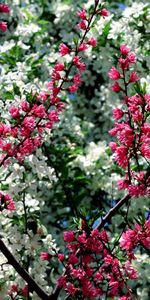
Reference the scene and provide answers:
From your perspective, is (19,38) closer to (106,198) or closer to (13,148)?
(106,198)

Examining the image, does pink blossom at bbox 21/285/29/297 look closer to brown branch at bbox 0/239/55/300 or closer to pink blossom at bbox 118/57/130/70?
brown branch at bbox 0/239/55/300

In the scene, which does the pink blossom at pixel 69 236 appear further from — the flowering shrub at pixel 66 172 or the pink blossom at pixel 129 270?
the pink blossom at pixel 129 270

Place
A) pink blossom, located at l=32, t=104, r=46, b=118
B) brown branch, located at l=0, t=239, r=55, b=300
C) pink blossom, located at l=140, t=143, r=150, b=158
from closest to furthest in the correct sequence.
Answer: pink blossom, located at l=140, t=143, r=150, b=158 → pink blossom, located at l=32, t=104, r=46, b=118 → brown branch, located at l=0, t=239, r=55, b=300

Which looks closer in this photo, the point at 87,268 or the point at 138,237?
the point at 138,237

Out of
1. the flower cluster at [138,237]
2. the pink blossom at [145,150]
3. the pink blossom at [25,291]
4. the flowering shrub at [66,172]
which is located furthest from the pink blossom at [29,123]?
the pink blossom at [25,291]

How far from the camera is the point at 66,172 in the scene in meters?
5.69

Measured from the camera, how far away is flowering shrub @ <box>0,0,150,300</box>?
3105mm

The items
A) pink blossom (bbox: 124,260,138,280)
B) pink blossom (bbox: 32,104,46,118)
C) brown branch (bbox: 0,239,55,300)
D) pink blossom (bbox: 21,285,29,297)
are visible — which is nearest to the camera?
pink blossom (bbox: 32,104,46,118)

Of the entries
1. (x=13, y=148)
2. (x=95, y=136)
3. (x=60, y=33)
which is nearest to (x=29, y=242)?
(x=13, y=148)

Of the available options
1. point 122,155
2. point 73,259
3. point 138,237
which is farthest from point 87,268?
point 122,155

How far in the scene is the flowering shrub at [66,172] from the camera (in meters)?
3.11

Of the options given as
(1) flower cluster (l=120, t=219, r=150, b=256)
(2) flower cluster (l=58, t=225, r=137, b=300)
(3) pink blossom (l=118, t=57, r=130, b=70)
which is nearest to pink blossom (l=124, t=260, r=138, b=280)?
(2) flower cluster (l=58, t=225, r=137, b=300)

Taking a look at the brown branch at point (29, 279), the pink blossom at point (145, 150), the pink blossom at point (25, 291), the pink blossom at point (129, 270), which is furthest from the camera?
the pink blossom at point (25, 291)

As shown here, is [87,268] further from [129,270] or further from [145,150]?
[145,150]
